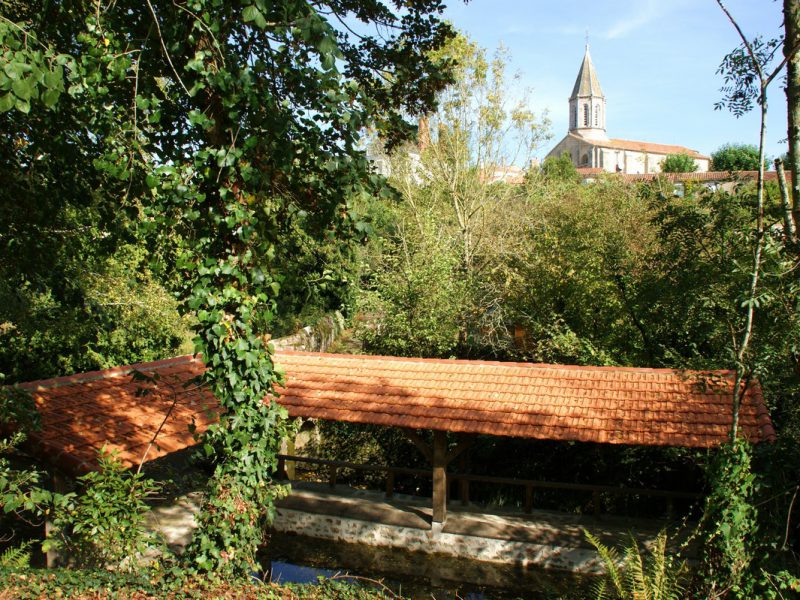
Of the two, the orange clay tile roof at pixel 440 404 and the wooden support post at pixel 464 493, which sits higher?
the orange clay tile roof at pixel 440 404

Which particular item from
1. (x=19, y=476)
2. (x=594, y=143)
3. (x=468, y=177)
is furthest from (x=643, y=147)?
(x=19, y=476)

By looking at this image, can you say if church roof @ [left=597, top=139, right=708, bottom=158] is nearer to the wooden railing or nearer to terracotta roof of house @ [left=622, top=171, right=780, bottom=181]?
terracotta roof of house @ [left=622, top=171, right=780, bottom=181]

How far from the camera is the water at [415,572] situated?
339 inches

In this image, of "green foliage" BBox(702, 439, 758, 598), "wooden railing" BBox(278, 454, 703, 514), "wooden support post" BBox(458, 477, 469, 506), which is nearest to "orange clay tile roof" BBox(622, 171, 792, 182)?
"green foliage" BBox(702, 439, 758, 598)

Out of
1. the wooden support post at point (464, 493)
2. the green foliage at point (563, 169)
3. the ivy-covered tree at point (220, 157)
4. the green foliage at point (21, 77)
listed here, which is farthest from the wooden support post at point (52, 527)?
the green foliage at point (563, 169)

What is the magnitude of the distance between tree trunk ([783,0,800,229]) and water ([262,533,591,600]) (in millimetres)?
5360

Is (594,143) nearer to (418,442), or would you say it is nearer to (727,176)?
(727,176)

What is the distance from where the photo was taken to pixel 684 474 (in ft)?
35.1

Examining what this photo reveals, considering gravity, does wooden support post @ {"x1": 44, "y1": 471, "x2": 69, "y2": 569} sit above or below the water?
above

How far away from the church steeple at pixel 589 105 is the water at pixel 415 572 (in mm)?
92852

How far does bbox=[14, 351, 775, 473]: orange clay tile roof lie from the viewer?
796 centimetres

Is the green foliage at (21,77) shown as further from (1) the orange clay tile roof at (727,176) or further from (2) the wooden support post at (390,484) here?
(2) the wooden support post at (390,484)

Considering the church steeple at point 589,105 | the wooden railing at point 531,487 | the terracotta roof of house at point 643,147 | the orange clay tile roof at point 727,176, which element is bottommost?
the wooden railing at point 531,487

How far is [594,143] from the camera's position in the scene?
280 ft
